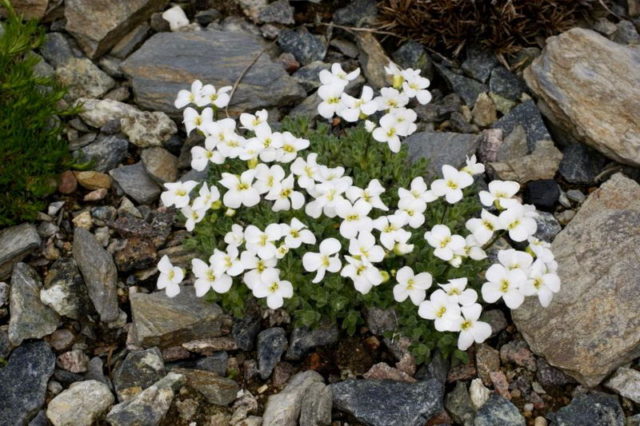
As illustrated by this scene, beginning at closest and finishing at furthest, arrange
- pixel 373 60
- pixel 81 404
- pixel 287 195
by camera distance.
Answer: pixel 81 404, pixel 287 195, pixel 373 60

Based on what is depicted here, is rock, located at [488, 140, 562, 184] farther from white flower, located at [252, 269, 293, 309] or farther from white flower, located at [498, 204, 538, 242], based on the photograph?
white flower, located at [252, 269, 293, 309]

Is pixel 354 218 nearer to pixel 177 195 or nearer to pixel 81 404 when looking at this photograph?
pixel 177 195

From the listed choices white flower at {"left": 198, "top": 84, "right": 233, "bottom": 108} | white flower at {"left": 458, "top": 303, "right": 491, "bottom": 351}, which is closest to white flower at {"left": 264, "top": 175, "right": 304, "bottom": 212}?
white flower at {"left": 198, "top": 84, "right": 233, "bottom": 108}

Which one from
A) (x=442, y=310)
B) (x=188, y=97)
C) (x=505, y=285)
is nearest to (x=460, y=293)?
(x=442, y=310)

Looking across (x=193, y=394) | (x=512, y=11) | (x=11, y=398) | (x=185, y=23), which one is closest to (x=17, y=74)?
(x=185, y=23)

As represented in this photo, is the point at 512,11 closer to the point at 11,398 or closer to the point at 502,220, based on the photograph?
the point at 502,220

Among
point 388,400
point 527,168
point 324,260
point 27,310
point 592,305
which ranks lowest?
point 388,400
